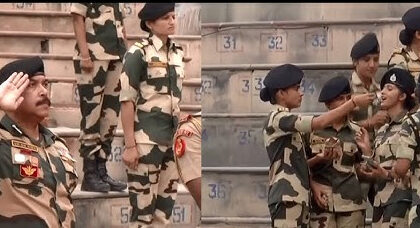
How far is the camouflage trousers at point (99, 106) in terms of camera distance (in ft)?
22.2

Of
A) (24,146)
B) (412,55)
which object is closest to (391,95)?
(412,55)

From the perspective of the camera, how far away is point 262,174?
20.2ft

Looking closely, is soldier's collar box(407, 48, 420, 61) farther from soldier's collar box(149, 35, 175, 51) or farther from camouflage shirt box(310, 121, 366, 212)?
soldier's collar box(149, 35, 175, 51)

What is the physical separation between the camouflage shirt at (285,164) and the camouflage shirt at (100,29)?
133cm

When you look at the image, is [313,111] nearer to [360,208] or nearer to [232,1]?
[360,208]

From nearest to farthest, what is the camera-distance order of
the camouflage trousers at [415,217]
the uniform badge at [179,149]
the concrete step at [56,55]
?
the camouflage trousers at [415,217], the uniform badge at [179,149], the concrete step at [56,55]

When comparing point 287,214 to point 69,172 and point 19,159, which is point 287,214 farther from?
point 19,159

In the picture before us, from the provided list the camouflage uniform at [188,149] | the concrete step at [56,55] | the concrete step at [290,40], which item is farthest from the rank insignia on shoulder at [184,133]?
the concrete step at [56,55]

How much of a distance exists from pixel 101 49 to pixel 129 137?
871 mm

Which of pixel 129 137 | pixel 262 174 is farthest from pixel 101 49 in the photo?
pixel 262 174

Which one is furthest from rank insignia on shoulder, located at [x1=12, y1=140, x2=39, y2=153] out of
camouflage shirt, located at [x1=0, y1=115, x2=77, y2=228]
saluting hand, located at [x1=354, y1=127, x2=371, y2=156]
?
saluting hand, located at [x1=354, y1=127, x2=371, y2=156]

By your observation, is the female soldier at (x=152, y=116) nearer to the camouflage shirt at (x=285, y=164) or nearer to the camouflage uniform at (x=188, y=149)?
the camouflage uniform at (x=188, y=149)

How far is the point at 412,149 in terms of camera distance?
5.56 meters

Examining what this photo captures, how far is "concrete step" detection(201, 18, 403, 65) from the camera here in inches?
239
